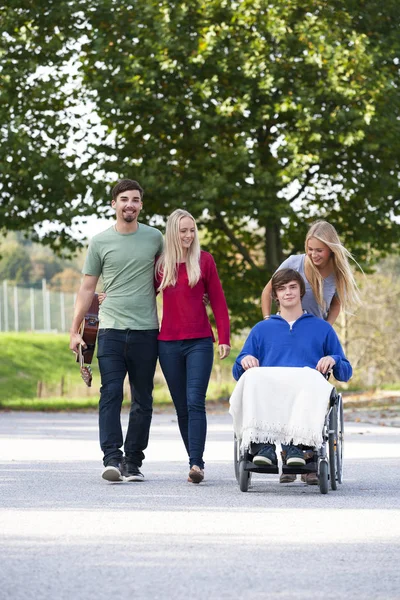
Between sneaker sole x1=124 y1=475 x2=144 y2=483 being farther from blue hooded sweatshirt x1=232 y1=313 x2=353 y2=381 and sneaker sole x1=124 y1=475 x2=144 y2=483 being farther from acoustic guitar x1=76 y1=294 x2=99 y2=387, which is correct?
blue hooded sweatshirt x1=232 y1=313 x2=353 y2=381

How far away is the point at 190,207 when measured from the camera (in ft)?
89.3

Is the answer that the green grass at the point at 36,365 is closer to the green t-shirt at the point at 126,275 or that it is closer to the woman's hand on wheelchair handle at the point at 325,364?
the green t-shirt at the point at 126,275

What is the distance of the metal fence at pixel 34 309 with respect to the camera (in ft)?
228

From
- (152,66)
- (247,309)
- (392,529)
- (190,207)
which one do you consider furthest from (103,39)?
(392,529)

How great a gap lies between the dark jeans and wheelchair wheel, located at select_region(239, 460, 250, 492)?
125 cm

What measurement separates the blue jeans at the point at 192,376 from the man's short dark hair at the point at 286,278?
2.53 ft

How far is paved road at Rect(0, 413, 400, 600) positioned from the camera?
17.9 ft

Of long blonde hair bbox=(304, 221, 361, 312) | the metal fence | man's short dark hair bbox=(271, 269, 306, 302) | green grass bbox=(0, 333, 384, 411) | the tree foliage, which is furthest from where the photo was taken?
the metal fence

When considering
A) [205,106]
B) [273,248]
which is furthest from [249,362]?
[273,248]

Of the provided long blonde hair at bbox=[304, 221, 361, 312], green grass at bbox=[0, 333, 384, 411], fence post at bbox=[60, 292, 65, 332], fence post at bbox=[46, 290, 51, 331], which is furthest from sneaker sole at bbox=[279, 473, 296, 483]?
fence post at bbox=[60, 292, 65, 332]

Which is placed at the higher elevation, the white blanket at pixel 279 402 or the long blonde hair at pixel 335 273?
the long blonde hair at pixel 335 273

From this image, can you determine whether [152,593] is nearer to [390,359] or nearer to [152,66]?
[152,66]

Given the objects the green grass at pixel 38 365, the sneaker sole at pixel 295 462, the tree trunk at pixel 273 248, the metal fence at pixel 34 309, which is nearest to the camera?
the sneaker sole at pixel 295 462

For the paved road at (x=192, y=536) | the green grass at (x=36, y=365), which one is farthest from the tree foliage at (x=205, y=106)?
the paved road at (x=192, y=536)
